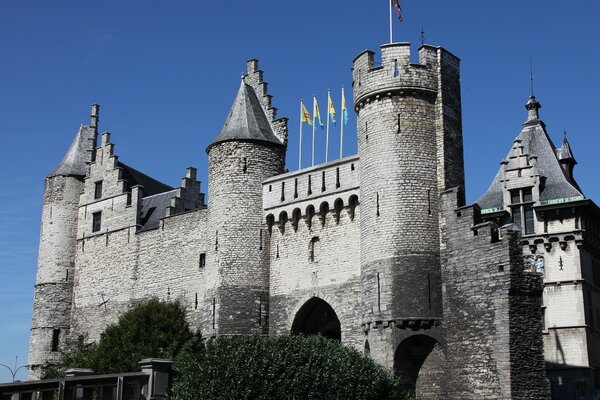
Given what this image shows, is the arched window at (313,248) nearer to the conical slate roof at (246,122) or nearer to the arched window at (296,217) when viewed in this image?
the arched window at (296,217)

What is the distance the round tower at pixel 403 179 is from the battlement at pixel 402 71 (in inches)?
1.4

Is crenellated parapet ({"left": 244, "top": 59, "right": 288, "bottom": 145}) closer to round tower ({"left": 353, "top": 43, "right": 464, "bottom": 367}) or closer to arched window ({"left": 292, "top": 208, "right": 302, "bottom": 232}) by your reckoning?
arched window ({"left": 292, "top": 208, "right": 302, "bottom": 232})

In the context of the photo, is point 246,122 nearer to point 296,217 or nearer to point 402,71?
point 296,217

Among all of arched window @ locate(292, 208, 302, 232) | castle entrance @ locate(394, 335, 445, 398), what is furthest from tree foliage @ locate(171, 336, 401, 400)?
arched window @ locate(292, 208, 302, 232)

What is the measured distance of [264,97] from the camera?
39625 millimetres

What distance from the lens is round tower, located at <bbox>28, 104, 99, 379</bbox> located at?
45250mm

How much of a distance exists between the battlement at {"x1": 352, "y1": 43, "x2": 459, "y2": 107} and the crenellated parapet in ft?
23.2

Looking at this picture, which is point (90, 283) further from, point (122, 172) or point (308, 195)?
point (308, 195)

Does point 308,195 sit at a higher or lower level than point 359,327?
higher

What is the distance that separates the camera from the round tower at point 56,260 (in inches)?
1781

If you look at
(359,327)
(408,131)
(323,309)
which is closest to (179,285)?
(323,309)

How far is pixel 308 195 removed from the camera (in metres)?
34.9

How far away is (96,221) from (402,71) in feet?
69.7

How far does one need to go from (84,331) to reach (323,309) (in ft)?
50.0
